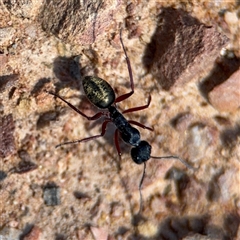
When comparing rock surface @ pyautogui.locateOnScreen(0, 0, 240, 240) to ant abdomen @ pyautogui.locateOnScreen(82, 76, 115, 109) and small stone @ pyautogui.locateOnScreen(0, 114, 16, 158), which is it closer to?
small stone @ pyautogui.locateOnScreen(0, 114, 16, 158)

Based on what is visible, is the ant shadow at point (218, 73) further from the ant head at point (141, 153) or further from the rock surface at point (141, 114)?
the ant head at point (141, 153)

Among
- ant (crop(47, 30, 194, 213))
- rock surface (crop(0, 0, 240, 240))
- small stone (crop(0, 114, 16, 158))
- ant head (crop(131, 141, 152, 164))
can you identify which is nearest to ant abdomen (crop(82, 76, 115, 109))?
ant (crop(47, 30, 194, 213))

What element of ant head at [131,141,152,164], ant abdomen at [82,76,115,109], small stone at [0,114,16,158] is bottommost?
small stone at [0,114,16,158]

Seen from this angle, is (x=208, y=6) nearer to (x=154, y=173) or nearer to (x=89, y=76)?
(x=89, y=76)

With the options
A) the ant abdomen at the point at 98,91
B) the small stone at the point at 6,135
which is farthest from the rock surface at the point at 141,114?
the ant abdomen at the point at 98,91

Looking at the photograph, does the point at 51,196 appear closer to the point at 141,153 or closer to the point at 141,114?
the point at 141,153

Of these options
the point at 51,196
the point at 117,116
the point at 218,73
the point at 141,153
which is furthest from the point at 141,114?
the point at 51,196

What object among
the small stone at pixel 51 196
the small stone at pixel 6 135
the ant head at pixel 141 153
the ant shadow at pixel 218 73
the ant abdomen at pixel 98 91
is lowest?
the small stone at pixel 51 196
